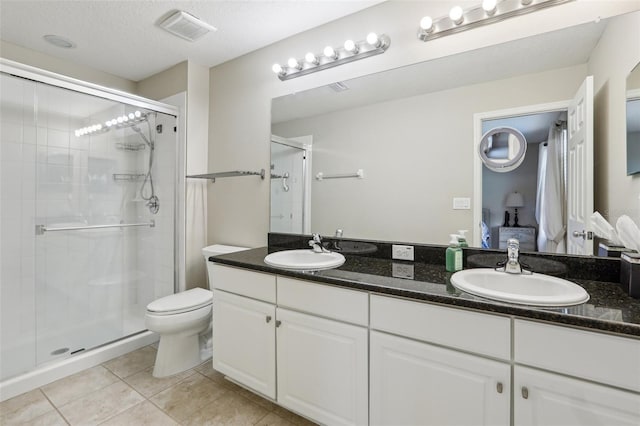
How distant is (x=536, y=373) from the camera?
0.95m

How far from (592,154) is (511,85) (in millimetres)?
473

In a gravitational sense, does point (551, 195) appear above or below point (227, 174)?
below

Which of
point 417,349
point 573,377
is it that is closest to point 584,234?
point 573,377

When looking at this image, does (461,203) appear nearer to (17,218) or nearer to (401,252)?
(401,252)

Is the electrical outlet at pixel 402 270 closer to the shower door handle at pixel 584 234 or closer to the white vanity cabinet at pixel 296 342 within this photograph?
the white vanity cabinet at pixel 296 342

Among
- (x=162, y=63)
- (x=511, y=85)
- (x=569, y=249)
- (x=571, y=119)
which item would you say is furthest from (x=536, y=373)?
(x=162, y=63)

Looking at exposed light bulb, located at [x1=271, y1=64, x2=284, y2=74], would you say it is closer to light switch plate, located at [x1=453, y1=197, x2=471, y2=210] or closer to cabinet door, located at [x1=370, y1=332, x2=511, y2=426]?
light switch plate, located at [x1=453, y1=197, x2=471, y2=210]

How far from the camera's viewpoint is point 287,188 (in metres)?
2.20

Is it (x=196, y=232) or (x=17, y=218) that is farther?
(x=196, y=232)

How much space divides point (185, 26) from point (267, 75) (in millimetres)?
617

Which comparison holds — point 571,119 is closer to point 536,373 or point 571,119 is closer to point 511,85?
point 511,85

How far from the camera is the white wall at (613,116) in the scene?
1.20 m

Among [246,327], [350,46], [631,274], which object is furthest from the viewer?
[350,46]

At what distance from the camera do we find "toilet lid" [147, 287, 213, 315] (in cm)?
192
